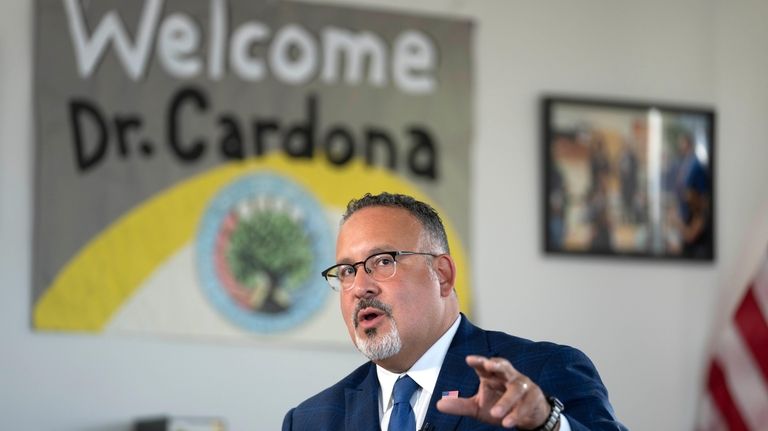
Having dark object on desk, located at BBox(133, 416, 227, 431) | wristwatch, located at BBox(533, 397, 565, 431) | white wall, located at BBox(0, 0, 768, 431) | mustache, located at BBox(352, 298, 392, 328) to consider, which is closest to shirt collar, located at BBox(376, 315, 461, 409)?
mustache, located at BBox(352, 298, 392, 328)

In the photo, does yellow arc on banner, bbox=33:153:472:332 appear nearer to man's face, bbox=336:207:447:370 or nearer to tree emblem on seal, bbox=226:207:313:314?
tree emblem on seal, bbox=226:207:313:314

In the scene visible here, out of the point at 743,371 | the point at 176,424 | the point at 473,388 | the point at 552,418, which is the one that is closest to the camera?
the point at 552,418

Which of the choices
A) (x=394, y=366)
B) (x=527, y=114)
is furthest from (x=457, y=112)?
(x=394, y=366)

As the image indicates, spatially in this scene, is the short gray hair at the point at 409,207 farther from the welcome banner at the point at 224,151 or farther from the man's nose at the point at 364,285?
the welcome banner at the point at 224,151

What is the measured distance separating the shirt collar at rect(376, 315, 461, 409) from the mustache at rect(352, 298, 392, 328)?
13 centimetres

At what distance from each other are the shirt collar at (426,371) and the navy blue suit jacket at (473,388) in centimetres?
2

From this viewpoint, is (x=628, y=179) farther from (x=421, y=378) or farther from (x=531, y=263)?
(x=421, y=378)

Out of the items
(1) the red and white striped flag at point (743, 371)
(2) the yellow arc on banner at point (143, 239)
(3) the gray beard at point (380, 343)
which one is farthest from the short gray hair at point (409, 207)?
(1) the red and white striped flag at point (743, 371)

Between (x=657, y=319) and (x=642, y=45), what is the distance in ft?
4.11

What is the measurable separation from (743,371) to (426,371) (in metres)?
3.24

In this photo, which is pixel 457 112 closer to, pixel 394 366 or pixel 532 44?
pixel 532 44

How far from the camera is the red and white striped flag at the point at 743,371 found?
5637 millimetres

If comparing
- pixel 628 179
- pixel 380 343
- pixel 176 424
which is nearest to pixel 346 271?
pixel 380 343

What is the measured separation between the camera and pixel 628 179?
5.90 meters
